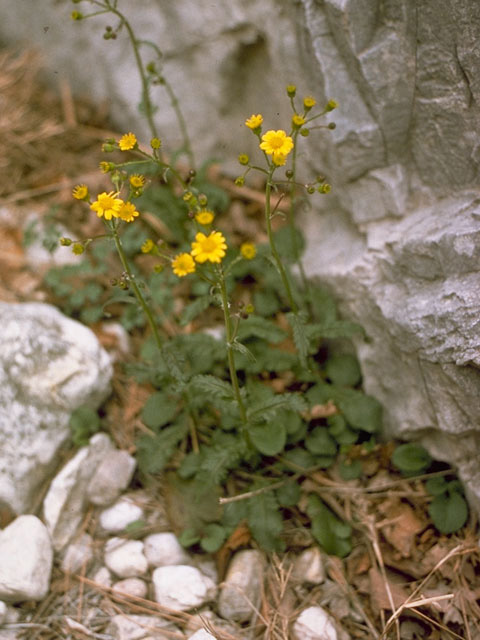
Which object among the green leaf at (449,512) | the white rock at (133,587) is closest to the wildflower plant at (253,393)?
the white rock at (133,587)

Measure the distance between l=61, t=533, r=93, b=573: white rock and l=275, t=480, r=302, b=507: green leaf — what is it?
0.78 m

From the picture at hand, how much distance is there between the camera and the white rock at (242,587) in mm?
2092

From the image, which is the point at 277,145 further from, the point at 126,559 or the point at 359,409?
the point at 126,559

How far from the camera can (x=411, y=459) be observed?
7.57 ft

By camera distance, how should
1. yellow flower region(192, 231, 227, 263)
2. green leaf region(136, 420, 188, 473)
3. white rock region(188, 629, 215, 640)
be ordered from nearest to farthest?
yellow flower region(192, 231, 227, 263) < white rock region(188, 629, 215, 640) < green leaf region(136, 420, 188, 473)

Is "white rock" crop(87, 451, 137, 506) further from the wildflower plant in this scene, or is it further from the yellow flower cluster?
the yellow flower cluster

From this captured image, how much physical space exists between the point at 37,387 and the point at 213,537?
96 centimetres

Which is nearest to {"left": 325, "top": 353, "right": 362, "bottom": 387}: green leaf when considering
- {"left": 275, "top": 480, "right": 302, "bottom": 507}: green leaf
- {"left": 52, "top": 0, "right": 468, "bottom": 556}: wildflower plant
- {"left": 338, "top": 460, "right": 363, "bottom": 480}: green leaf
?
{"left": 52, "top": 0, "right": 468, "bottom": 556}: wildflower plant

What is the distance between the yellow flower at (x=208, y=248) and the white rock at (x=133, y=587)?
128 centimetres

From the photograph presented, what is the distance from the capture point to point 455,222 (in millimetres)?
2102

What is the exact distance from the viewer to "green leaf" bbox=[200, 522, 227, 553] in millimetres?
2205

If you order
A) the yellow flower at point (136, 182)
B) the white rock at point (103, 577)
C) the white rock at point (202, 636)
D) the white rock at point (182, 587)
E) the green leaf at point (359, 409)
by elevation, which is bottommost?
the white rock at point (202, 636)

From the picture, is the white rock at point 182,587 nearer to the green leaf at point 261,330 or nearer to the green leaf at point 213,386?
the green leaf at point 213,386

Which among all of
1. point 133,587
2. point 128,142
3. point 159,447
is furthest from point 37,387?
point 128,142
